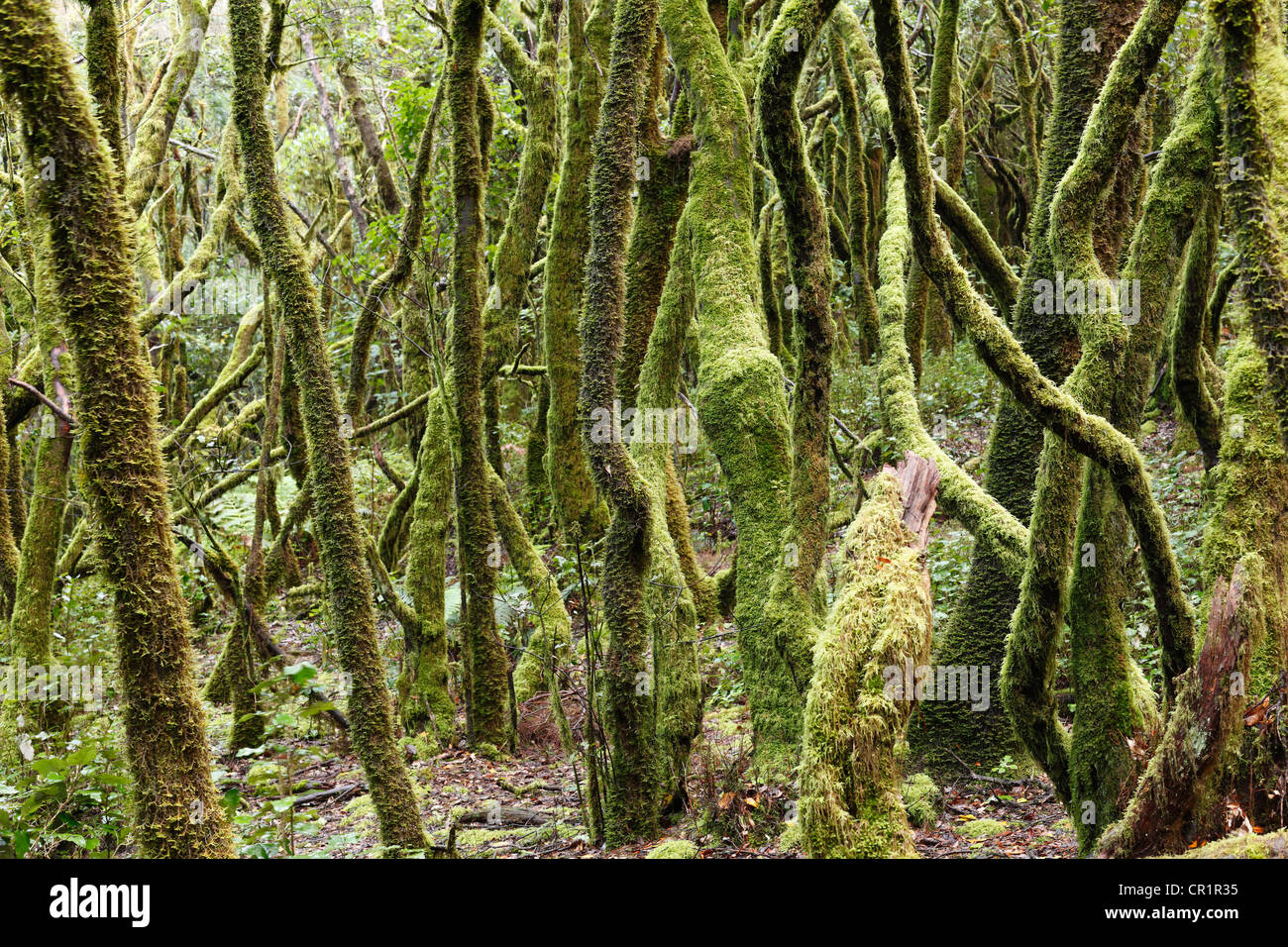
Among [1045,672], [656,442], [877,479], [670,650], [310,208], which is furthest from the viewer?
[310,208]

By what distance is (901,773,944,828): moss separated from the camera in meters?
5.09

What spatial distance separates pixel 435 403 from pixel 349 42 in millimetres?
5151

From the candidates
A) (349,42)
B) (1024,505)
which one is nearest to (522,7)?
(349,42)

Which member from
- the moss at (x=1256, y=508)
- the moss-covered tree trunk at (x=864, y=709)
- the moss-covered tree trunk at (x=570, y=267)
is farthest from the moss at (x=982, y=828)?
the moss-covered tree trunk at (x=570, y=267)

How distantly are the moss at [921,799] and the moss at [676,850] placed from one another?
123 cm

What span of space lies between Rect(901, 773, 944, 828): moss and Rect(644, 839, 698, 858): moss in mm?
1225

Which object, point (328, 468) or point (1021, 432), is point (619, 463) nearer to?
point (328, 468)

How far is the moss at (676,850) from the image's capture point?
4.21 meters

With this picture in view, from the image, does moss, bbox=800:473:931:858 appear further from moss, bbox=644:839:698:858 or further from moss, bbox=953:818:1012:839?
moss, bbox=953:818:1012:839

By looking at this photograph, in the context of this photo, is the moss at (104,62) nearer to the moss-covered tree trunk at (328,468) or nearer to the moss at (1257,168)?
the moss-covered tree trunk at (328,468)

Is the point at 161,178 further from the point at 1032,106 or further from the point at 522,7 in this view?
the point at 1032,106

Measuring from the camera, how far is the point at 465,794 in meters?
6.67

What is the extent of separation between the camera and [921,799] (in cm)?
526

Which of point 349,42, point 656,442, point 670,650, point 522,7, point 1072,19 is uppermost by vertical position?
point 522,7
